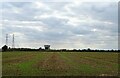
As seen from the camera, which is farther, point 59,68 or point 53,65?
point 53,65

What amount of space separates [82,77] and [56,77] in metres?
1.66

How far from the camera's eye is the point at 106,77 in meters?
18.6

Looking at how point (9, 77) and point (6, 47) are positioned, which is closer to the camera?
point (9, 77)

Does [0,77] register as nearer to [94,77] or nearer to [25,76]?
[25,76]

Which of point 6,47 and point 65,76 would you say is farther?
point 6,47

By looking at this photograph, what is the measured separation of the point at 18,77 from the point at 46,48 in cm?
17282

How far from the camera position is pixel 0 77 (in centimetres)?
1814

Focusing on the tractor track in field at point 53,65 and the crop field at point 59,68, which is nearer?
the crop field at point 59,68

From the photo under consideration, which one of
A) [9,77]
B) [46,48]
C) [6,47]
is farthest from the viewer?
[46,48]

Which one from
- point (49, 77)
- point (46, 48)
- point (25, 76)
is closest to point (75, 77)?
point (49, 77)

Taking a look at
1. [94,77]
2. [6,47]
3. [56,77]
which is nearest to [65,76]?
[56,77]

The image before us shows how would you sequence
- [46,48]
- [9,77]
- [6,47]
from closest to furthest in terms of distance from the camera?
[9,77]
[6,47]
[46,48]

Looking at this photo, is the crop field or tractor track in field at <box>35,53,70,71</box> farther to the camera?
tractor track in field at <box>35,53,70,71</box>

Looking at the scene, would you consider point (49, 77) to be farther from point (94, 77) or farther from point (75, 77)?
point (94, 77)
